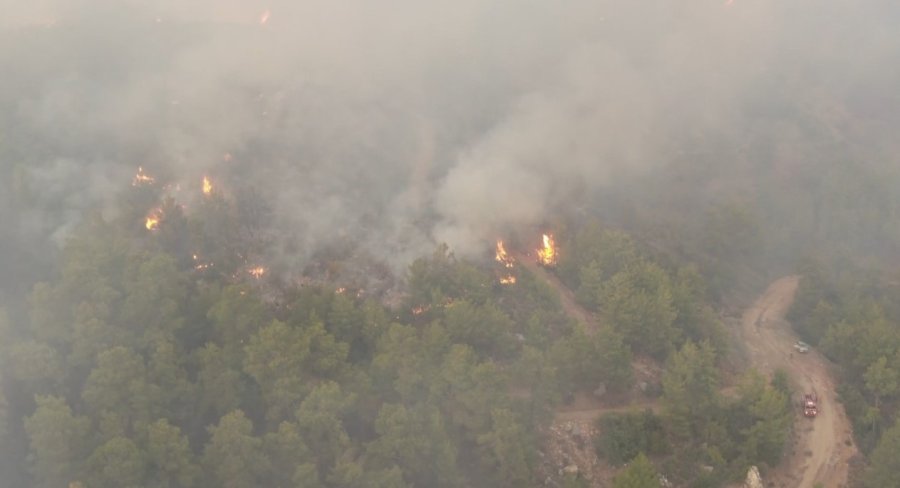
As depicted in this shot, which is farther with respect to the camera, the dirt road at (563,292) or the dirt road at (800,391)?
the dirt road at (563,292)

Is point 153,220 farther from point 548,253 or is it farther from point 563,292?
point 563,292

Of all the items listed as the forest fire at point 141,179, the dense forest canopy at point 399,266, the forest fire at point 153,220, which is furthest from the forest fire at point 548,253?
the forest fire at point 141,179

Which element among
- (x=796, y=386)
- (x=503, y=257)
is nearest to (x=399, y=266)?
(x=503, y=257)

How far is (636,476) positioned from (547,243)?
31.1 m

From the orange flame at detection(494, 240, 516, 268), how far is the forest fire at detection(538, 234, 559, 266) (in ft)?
14.2

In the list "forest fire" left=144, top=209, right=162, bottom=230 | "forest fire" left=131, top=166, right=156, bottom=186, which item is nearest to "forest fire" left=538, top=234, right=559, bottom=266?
"forest fire" left=144, top=209, right=162, bottom=230

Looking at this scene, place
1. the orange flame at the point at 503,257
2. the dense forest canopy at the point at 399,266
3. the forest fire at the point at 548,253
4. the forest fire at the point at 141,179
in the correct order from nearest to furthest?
the dense forest canopy at the point at 399,266, the orange flame at the point at 503,257, the forest fire at the point at 141,179, the forest fire at the point at 548,253

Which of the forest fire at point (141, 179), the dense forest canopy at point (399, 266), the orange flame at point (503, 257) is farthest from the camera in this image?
the forest fire at point (141, 179)

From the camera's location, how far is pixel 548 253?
212 ft

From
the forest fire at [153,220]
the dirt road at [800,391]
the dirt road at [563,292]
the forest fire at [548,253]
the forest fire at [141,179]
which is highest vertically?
the forest fire at [141,179]

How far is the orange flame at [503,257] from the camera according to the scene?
59688mm

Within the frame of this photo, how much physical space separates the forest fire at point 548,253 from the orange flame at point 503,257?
4.34 m

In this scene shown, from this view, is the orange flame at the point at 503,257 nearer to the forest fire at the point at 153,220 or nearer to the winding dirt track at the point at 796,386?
the winding dirt track at the point at 796,386

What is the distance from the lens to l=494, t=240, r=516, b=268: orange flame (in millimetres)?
59688
